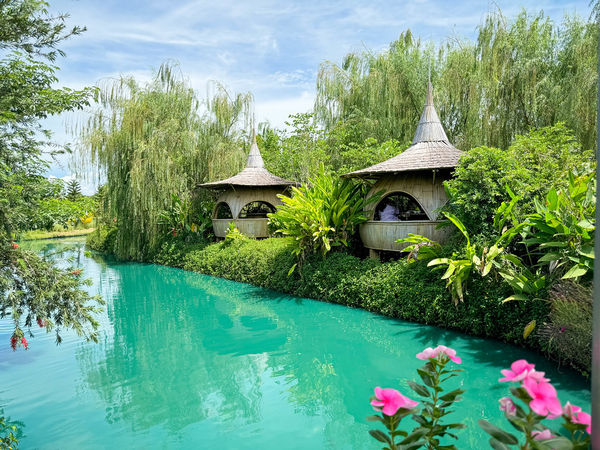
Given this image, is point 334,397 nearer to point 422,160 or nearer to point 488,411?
point 488,411

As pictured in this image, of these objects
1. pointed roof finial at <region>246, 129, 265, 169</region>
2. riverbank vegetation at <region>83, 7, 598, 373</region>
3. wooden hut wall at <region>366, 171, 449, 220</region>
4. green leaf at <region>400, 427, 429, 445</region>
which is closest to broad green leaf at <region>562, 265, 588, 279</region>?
riverbank vegetation at <region>83, 7, 598, 373</region>

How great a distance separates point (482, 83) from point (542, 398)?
13.3m

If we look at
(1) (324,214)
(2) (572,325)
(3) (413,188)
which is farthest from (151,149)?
(2) (572,325)

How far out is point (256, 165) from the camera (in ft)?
51.6

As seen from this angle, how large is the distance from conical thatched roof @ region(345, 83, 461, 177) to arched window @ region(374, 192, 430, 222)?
76cm

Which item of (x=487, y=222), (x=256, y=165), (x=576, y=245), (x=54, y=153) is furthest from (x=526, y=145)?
(x=256, y=165)

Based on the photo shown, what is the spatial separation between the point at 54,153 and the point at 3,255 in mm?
1069

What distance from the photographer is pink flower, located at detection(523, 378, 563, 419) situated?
3.73ft

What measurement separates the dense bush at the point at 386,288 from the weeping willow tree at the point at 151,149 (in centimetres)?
401

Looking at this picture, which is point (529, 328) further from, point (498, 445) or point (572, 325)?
point (498, 445)

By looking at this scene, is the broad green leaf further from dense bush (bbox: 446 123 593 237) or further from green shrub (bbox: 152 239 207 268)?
green shrub (bbox: 152 239 207 268)

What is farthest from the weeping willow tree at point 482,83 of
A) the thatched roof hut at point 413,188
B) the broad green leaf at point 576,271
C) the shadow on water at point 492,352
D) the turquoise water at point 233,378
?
the turquoise water at point 233,378

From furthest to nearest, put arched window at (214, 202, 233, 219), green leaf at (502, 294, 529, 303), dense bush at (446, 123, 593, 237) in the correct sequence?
arched window at (214, 202, 233, 219), dense bush at (446, 123, 593, 237), green leaf at (502, 294, 529, 303)

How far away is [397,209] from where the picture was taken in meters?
10.2
